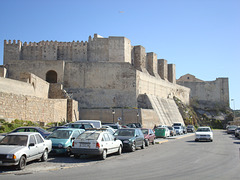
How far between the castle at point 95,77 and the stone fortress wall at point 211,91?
27101 millimetres

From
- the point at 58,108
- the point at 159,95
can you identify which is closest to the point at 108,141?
the point at 58,108

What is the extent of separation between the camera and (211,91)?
77.2 m

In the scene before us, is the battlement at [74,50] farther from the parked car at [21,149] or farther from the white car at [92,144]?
the parked car at [21,149]

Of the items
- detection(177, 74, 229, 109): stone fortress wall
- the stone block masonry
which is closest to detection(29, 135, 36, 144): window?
the stone block masonry

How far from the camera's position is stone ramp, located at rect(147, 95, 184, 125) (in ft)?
153

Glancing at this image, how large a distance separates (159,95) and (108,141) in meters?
41.4

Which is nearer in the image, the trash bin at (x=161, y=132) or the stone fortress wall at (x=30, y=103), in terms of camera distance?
the stone fortress wall at (x=30, y=103)

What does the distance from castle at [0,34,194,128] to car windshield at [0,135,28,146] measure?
22537mm

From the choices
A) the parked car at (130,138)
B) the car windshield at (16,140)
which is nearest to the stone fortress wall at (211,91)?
the parked car at (130,138)

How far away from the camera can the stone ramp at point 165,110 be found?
46.5 metres

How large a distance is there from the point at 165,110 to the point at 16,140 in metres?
41.5

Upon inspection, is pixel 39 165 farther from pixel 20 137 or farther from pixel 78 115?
pixel 78 115

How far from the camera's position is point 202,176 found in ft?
28.6

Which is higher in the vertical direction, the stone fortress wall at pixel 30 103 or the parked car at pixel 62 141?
the stone fortress wall at pixel 30 103
